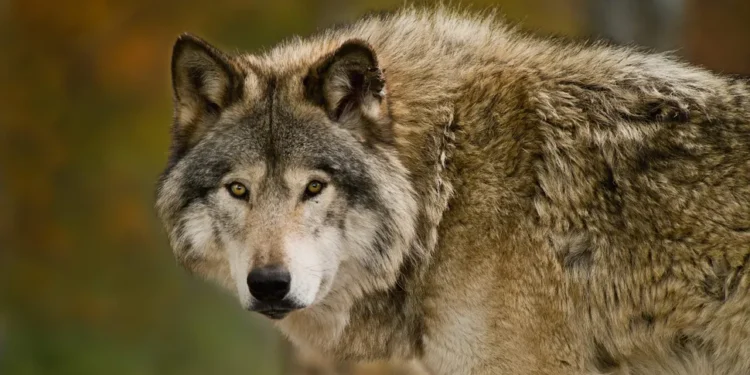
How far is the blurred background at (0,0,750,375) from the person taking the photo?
15.1 meters

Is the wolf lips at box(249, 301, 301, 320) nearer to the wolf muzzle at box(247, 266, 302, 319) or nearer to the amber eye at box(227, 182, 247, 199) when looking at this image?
the wolf muzzle at box(247, 266, 302, 319)

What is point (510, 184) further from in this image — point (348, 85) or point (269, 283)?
point (269, 283)

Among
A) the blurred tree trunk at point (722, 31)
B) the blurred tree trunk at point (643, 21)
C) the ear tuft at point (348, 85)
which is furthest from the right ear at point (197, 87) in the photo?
the blurred tree trunk at point (722, 31)

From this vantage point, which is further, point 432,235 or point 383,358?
point 383,358

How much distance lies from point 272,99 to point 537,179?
126 cm

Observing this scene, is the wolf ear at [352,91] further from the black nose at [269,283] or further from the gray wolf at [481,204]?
the black nose at [269,283]

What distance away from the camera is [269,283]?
13.5ft

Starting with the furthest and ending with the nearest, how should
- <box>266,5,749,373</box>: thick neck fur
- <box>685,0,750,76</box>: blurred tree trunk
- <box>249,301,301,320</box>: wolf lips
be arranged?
<box>685,0,750,76</box>: blurred tree trunk
<box>266,5,749,373</box>: thick neck fur
<box>249,301,301,320</box>: wolf lips

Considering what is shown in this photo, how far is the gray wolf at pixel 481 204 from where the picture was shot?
14.1 ft

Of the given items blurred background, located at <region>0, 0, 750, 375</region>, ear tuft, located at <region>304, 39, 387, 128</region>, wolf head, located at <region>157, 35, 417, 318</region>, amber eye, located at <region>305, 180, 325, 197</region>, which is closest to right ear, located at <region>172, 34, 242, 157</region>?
wolf head, located at <region>157, 35, 417, 318</region>

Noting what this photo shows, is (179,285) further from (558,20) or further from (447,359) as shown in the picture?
(447,359)

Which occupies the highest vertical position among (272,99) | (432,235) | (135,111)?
(272,99)

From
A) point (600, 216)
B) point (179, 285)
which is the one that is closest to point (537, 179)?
point (600, 216)

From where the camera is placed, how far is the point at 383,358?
16.0ft
